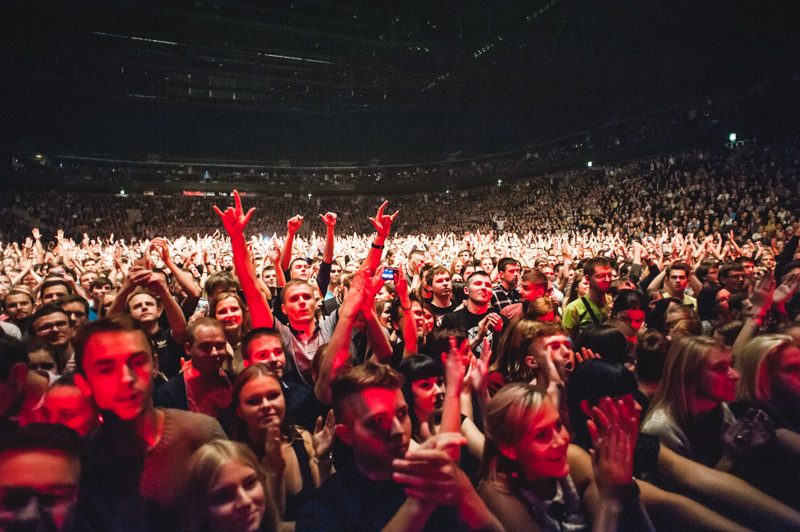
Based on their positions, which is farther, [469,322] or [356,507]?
[469,322]

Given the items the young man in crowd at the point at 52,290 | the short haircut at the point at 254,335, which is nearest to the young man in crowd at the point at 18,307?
the young man in crowd at the point at 52,290

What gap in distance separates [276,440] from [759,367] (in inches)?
92.8

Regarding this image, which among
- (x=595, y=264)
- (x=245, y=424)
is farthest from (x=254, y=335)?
(x=595, y=264)

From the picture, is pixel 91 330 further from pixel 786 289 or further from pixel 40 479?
pixel 786 289

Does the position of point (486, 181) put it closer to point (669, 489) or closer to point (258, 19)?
point (258, 19)

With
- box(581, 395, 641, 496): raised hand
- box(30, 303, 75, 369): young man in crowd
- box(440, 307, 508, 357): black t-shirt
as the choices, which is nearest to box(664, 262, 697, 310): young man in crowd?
box(440, 307, 508, 357): black t-shirt

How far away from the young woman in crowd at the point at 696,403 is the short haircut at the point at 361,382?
48.4 inches

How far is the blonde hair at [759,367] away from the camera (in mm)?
2328

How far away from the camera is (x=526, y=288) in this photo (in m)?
4.67

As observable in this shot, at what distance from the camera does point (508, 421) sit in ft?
5.57

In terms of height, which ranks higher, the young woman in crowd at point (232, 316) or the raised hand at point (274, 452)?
the young woman in crowd at point (232, 316)

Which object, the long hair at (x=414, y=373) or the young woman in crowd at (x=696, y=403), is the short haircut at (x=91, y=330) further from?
the young woman in crowd at (x=696, y=403)

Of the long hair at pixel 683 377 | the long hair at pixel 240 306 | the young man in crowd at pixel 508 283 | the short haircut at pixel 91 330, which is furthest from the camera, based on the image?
the young man in crowd at pixel 508 283

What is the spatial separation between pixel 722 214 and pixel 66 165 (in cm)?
3448
